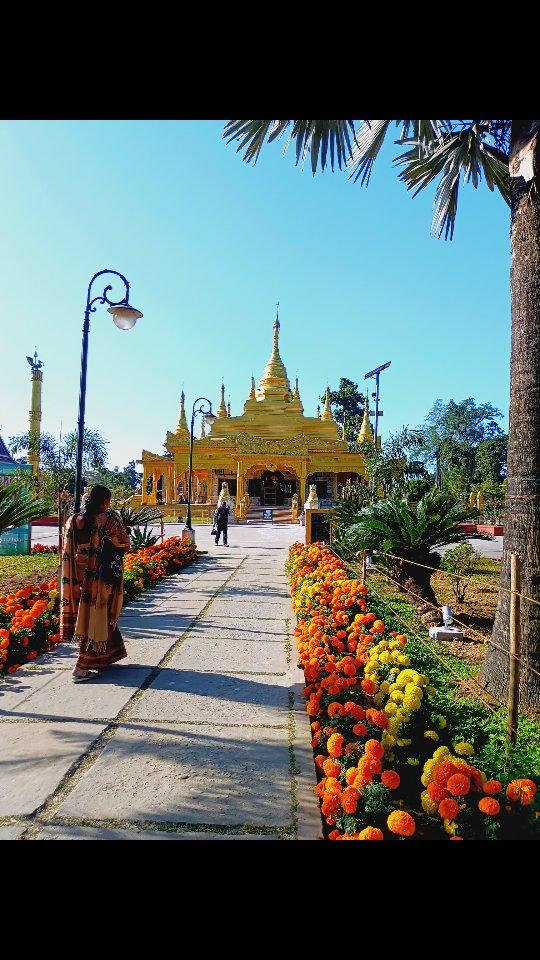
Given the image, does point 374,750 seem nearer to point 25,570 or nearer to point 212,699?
point 212,699

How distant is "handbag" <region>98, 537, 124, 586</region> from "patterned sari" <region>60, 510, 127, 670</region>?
24mm

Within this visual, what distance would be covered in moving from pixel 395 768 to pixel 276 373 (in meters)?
43.1

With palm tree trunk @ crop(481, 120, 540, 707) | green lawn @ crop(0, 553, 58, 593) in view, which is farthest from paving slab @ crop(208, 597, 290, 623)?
green lawn @ crop(0, 553, 58, 593)

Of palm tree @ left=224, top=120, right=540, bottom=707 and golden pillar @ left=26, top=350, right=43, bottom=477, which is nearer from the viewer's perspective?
palm tree @ left=224, top=120, right=540, bottom=707

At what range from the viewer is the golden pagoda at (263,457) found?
35.4 metres

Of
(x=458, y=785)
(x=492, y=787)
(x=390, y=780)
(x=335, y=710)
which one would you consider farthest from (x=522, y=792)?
(x=335, y=710)

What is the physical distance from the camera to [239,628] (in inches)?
220

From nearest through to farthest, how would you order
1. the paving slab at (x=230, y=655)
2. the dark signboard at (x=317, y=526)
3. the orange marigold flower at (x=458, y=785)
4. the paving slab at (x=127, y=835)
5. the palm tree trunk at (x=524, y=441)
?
the orange marigold flower at (x=458, y=785) → the paving slab at (x=127, y=835) → the palm tree trunk at (x=524, y=441) → the paving slab at (x=230, y=655) → the dark signboard at (x=317, y=526)

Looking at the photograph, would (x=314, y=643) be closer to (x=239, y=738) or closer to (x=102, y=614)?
(x=239, y=738)

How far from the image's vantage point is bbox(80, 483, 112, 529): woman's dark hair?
399 cm

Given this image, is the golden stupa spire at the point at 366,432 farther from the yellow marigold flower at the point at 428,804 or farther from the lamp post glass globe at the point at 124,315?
the yellow marigold flower at the point at 428,804

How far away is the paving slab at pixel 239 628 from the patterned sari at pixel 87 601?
4.68 ft

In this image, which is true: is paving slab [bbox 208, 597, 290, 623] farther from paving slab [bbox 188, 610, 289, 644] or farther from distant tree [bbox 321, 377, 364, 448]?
distant tree [bbox 321, 377, 364, 448]

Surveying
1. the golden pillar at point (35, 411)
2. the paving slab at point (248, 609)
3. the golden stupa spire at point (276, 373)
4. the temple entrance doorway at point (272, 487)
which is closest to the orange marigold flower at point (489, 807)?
the paving slab at point (248, 609)
